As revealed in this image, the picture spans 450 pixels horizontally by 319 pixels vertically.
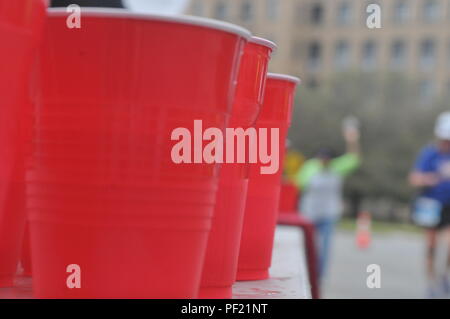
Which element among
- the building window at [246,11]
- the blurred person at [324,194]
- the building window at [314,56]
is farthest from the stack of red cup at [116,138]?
Answer: the building window at [314,56]

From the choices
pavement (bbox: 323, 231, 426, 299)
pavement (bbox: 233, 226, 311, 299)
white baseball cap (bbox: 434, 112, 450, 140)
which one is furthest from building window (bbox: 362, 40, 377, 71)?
pavement (bbox: 233, 226, 311, 299)

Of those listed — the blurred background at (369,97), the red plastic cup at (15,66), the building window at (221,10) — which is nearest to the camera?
the red plastic cup at (15,66)

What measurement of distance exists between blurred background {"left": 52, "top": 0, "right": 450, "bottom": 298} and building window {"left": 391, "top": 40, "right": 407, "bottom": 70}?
6cm

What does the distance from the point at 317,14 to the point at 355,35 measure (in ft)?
15.0

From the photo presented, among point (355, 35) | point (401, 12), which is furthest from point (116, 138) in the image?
point (355, 35)

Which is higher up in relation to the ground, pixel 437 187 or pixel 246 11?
pixel 246 11

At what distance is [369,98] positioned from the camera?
41500 millimetres

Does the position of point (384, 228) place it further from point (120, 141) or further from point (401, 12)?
point (120, 141)

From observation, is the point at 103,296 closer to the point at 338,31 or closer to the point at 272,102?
the point at 272,102

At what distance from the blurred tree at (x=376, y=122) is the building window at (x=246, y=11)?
450 inches

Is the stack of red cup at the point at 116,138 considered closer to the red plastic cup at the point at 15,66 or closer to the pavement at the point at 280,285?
the red plastic cup at the point at 15,66

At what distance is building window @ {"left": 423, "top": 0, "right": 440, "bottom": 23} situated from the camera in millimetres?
52188

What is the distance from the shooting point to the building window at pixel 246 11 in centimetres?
5266

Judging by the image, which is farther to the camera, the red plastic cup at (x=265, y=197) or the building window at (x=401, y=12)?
the building window at (x=401, y=12)
